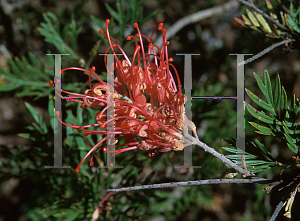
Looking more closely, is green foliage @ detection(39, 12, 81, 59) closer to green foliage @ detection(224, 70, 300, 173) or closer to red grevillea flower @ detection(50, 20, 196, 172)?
red grevillea flower @ detection(50, 20, 196, 172)

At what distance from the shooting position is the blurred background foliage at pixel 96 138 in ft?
3.05

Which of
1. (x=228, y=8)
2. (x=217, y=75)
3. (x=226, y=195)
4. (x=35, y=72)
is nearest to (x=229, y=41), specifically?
(x=228, y=8)

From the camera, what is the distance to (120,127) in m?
0.54

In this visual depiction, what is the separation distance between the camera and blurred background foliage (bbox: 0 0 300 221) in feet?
3.05

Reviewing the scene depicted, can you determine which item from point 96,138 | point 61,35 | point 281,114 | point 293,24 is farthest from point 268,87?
point 61,35

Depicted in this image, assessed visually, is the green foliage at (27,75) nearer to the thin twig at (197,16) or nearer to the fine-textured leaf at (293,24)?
the thin twig at (197,16)

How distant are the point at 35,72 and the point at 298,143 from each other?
91 centimetres

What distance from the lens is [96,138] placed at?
3.33ft

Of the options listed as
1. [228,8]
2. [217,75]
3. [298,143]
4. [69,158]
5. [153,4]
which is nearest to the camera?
[298,143]

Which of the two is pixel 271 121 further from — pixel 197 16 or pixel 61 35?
pixel 197 16

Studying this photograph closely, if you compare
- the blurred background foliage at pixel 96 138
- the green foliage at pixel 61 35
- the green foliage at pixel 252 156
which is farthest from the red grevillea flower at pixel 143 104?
the green foliage at pixel 61 35

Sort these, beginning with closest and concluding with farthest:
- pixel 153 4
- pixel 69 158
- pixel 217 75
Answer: pixel 69 158 → pixel 217 75 → pixel 153 4

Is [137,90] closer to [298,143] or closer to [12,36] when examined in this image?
[298,143]

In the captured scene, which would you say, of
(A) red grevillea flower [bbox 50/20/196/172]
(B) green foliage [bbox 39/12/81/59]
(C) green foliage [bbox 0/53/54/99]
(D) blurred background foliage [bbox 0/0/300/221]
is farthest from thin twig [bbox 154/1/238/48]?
(A) red grevillea flower [bbox 50/20/196/172]
